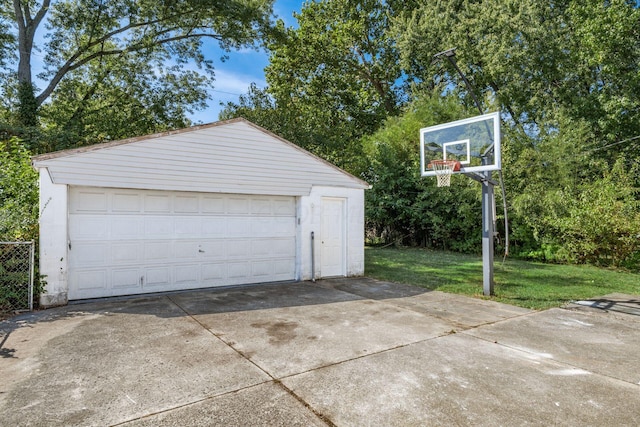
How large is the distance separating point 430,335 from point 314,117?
17.0m

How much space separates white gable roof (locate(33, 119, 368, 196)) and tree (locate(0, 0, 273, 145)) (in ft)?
40.5

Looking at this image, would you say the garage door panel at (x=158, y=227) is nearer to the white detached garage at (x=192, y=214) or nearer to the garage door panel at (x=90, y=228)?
the white detached garage at (x=192, y=214)

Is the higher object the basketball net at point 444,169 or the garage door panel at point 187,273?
the basketball net at point 444,169

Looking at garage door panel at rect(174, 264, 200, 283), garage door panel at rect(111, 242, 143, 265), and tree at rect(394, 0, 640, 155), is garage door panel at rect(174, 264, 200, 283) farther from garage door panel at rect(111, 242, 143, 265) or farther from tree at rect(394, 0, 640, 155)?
tree at rect(394, 0, 640, 155)

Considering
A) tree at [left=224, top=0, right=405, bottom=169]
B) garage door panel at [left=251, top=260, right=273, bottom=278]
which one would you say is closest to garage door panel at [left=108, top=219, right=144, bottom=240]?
garage door panel at [left=251, top=260, right=273, bottom=278]

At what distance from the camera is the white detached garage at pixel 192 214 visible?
591 cm

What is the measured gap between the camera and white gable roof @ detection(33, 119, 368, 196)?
19.5 ft

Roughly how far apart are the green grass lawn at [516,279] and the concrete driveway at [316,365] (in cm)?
105

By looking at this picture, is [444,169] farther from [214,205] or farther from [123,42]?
[123,42]

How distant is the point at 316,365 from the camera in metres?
3.52

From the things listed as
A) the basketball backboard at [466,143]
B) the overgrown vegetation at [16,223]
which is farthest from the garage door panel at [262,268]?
the basketball backboard at [466,143]

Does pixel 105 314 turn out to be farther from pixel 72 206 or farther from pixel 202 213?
pixel 202 213

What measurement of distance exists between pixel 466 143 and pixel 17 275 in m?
8.22

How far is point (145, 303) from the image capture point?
593 cm
